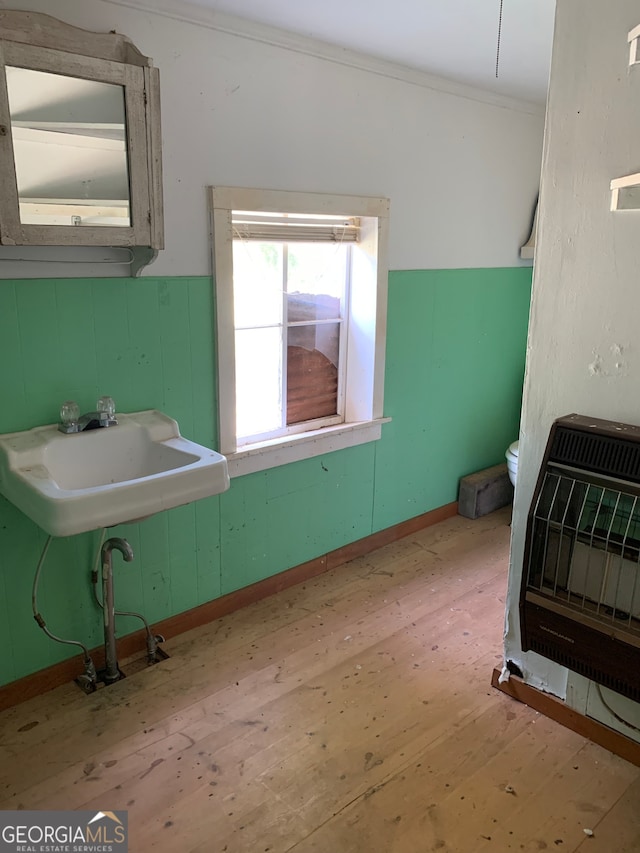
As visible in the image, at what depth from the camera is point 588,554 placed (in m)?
1.81

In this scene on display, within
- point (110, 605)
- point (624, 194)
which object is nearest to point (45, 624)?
point (110, 605)

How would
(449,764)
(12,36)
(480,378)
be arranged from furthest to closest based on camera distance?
(480,378) → (449,764) → (12,36)

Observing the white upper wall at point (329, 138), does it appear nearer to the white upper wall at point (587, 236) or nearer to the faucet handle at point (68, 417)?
the faucet handle at point (68, 417)

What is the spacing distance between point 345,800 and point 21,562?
125 centimetres

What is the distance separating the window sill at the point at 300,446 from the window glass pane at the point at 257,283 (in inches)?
20.0

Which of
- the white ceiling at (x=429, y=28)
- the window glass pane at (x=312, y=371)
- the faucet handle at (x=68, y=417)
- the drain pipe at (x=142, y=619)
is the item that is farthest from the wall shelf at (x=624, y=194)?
the drain pipe at (x=142, y=619)

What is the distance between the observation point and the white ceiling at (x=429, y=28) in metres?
2.15

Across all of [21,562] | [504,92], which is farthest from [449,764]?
[504,92]

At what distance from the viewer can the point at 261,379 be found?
2844 millimetres

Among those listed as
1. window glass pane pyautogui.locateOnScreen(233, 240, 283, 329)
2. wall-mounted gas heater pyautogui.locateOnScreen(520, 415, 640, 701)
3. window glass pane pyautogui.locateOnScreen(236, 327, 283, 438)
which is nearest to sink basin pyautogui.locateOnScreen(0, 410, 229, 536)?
window glass pane pyautogui.locateOnScreen(236, 327, 283, 438)

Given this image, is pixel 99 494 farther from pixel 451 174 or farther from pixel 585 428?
pixel 451 174

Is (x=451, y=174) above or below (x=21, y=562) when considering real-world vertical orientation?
above

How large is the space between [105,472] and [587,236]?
1683mm

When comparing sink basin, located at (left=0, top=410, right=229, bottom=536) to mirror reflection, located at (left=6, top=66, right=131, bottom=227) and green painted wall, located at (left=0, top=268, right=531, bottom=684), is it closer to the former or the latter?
green painted wall, located at (left=0, top=268, right=531, bottom=684)
